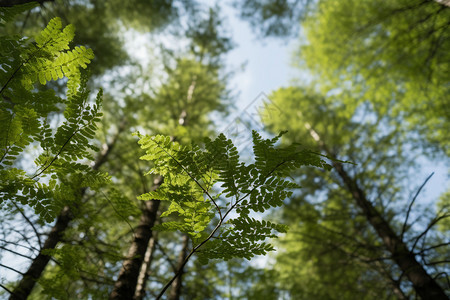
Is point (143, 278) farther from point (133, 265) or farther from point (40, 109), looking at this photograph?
point (40, 109)

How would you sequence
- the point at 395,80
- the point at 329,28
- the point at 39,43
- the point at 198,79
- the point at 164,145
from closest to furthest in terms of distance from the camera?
the point at 39,43 < the point at 164,145 < the point at 198,79 < the point at 395,80 < the point at 329,28

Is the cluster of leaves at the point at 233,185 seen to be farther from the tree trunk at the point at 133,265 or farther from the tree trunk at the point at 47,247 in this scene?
the tree trunk at the point at 47,247

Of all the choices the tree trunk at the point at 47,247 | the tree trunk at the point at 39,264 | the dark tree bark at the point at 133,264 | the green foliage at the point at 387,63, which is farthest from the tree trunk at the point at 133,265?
the green foliage at the point at 387,63

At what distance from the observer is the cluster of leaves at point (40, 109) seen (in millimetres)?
1183

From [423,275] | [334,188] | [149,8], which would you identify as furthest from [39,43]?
[334,188]

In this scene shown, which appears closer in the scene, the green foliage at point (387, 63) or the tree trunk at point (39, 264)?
the tree trunk at point (39, 264)

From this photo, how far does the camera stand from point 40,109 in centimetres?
131

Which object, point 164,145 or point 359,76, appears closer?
point 164,145

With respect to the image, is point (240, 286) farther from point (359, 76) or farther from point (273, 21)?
point (273, 21)

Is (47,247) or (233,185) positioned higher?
(47,247)

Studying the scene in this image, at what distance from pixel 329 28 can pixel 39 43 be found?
8.00 metres

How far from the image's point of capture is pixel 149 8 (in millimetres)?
5523

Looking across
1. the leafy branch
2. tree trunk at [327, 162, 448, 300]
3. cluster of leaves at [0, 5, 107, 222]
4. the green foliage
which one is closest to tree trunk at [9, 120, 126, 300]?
cluster of leaves at [0, 5, 107, 222]

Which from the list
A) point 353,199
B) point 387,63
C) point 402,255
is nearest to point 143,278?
point 402,255
